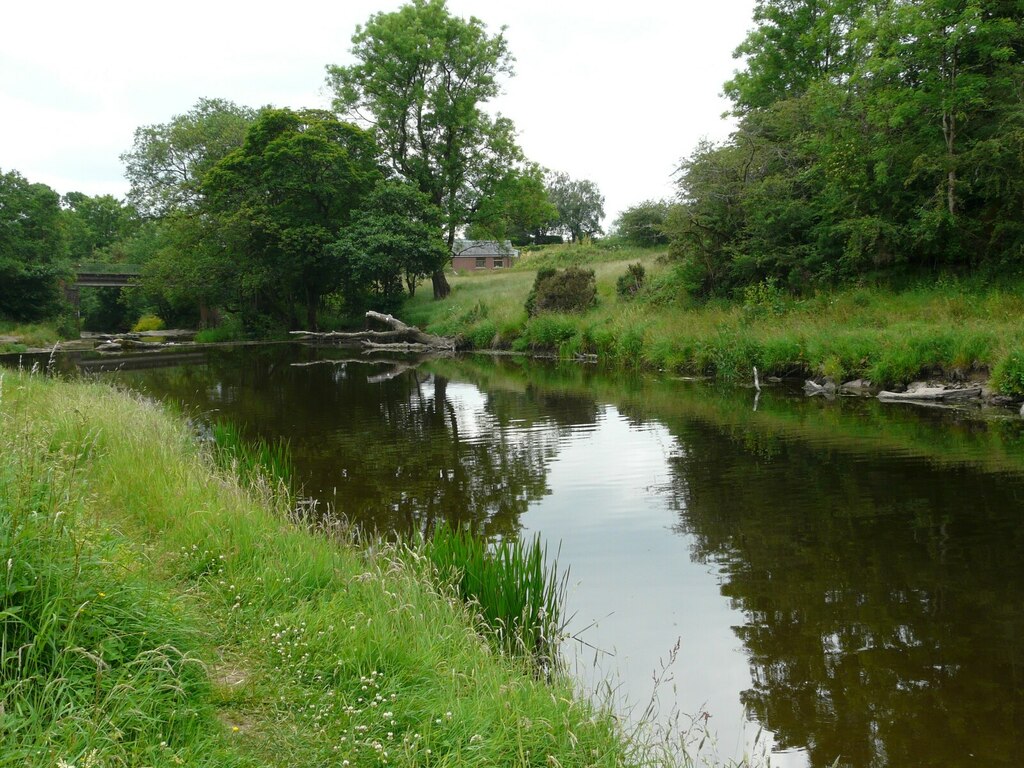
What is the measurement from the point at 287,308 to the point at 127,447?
4348cm

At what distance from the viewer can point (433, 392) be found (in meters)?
22.5

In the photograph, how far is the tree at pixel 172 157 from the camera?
58500mm

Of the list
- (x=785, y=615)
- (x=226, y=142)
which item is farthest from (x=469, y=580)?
(x=226, y=142)

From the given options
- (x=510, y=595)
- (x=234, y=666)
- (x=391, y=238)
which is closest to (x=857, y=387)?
(x=510, y=595)

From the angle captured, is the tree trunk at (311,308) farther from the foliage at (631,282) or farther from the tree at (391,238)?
the foliage at (631,282)

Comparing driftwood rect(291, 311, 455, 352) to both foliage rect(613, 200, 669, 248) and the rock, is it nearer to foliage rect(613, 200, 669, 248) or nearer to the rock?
foliage rect(613, 200, 669, 248)

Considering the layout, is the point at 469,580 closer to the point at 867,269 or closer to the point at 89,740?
the point at 89,740

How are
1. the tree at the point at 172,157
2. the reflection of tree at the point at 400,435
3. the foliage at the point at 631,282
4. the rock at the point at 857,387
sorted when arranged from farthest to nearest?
the tree at the point at 172,157 < the foliage at the point at 631,282 < the rock at the point at 857,387 < the reflection of tree at the point at 400,435

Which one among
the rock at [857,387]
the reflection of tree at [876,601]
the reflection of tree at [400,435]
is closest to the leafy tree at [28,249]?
the reflection of tree at [400,435]

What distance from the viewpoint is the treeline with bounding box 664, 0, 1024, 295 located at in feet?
63.2

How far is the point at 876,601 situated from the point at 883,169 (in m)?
17.9

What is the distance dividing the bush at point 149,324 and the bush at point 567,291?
136ft

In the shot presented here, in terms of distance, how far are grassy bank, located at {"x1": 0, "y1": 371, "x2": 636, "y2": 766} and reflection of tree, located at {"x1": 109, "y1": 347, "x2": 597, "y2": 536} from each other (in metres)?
3.80

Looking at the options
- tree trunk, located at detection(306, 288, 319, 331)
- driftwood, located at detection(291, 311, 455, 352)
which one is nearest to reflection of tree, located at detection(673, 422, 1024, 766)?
driftwood, located at detection(291, 311, 455, 352)
